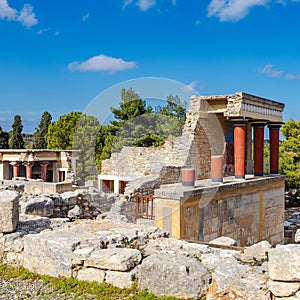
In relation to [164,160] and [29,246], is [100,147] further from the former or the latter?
[29,246]

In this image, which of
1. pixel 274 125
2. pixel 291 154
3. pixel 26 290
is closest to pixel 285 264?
pixel 26 290

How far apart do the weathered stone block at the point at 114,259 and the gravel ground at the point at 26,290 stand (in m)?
0.48

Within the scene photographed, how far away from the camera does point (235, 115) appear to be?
14195 millimetres

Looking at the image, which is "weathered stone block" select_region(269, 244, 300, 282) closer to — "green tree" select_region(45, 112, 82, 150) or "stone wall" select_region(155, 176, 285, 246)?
"stone wall" select_region(155, 176, 285, 246)

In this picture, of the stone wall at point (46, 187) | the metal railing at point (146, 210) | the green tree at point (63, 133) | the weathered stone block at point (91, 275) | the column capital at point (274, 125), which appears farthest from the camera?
the green tree at point (63, 133)

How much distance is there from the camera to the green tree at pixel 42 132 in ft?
157

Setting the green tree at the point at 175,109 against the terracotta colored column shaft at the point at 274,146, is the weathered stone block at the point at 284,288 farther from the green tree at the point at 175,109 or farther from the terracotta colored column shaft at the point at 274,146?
the terracotta colored column shaft at the point at 274,146

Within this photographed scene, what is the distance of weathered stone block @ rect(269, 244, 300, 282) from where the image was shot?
3.59 metres

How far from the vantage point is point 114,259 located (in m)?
4.34

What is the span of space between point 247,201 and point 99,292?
9395 mm

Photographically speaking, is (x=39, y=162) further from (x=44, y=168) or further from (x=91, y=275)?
(x=91, y=275)

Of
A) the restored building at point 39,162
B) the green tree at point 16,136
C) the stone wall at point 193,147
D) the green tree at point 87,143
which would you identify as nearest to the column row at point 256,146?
the stone wall at point 193,147

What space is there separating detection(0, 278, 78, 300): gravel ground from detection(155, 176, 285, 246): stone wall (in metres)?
4.98

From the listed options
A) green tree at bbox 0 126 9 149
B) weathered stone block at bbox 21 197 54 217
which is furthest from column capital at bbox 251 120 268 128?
green tree at bbox 0 126 9 149
